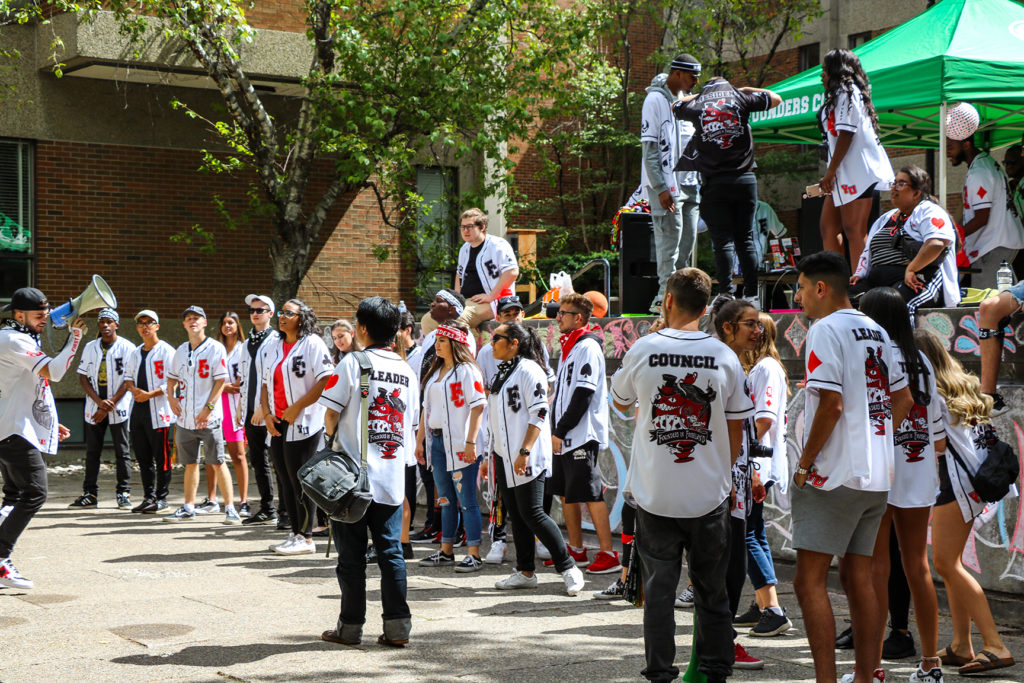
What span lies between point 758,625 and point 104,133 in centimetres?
1415

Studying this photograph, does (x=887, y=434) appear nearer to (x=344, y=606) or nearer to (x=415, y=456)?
(x=344, y=606)

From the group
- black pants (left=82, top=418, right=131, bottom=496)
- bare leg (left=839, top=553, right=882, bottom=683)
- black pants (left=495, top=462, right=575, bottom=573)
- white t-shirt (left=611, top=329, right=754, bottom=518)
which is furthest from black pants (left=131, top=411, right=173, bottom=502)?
bare leg (left=839, top=553, right=882, bottom=683)

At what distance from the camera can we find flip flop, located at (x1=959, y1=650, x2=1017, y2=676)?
18.5ft

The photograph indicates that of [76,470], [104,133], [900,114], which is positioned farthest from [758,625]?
[104,133]

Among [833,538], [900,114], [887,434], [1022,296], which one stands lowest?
[833,538]

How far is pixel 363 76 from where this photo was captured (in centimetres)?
1513

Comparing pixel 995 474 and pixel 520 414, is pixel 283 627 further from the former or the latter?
pixel 995 474

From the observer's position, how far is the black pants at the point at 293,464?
9289 mm

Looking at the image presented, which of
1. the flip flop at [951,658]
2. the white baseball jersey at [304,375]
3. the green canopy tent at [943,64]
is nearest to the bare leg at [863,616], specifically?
the flip flop at [951,658]

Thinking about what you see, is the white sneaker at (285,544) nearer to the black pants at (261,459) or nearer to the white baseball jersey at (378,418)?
the black pants at (261,459)

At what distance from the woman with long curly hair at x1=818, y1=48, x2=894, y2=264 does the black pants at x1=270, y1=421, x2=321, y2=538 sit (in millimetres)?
4677

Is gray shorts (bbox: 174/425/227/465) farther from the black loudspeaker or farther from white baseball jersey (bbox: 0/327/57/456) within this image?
the black loudspeaker

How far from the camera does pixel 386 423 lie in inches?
251

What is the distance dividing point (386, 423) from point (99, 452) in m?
7.43
